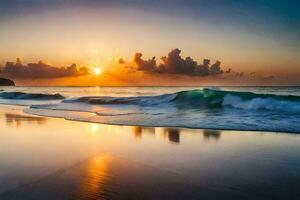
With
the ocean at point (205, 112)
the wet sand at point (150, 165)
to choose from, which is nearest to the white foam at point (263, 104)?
the ocean at point (205, 112)

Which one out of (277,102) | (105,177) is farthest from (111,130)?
(277,102)

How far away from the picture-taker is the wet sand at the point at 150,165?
4395 millimetres

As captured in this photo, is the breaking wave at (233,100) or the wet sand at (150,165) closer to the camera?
the wet sand at (150,165)

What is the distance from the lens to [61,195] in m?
4.25

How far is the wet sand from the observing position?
4395 millimetres

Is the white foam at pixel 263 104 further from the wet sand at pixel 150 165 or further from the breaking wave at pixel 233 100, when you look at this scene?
the wet sand at pixel 150 165

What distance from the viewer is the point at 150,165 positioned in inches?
230

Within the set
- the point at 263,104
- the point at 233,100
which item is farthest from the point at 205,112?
the point at 233,100

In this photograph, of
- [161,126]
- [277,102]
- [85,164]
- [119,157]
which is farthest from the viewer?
[277,102]

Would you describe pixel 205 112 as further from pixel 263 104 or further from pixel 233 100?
pixel 233 100

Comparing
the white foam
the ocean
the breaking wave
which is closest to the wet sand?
the ocean

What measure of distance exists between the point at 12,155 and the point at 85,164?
189cm

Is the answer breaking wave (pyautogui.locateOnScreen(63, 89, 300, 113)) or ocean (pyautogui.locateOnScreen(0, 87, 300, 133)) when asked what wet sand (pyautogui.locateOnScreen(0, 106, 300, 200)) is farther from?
breaking wave (pyautogui.locateOnScreen(63, 89, 300, 113))

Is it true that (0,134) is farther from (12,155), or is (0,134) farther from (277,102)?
(277,102)
